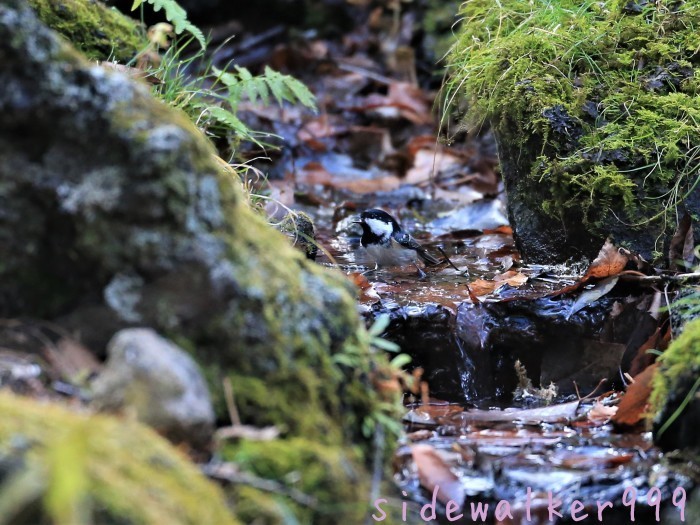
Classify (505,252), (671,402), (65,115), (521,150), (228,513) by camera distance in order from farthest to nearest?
(505,252), (521,150), (671,402), (65,115), (228,513)

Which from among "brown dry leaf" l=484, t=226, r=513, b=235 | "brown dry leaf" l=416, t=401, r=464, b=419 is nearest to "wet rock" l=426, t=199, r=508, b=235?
"brown dry leaf" l=484, t=226, r=513, b=235

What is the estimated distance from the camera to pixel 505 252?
5449 mm

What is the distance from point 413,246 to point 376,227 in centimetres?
27

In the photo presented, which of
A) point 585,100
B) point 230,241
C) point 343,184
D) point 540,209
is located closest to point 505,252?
point 540,209

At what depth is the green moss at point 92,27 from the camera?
5.01 meters

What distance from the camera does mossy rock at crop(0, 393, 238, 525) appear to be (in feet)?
5.18

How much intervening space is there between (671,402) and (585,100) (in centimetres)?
232

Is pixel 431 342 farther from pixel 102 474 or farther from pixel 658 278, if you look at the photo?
pixel 102 474

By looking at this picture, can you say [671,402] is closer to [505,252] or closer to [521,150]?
[521,150]

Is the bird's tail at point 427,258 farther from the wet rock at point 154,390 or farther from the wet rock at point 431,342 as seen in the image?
the wet rock at point 154,390

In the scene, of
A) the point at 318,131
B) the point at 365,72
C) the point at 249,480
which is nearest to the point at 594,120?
the point at 249,480

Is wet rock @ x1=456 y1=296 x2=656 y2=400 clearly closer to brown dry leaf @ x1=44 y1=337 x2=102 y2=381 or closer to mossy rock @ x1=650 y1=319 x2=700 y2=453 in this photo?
mossy rock @ x1=650 y1=319 x2=700 y2=453

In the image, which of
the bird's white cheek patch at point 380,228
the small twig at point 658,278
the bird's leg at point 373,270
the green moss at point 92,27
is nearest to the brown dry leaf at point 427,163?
the bird's white cheek patch at point 380,228

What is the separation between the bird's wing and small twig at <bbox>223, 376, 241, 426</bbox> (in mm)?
3306
